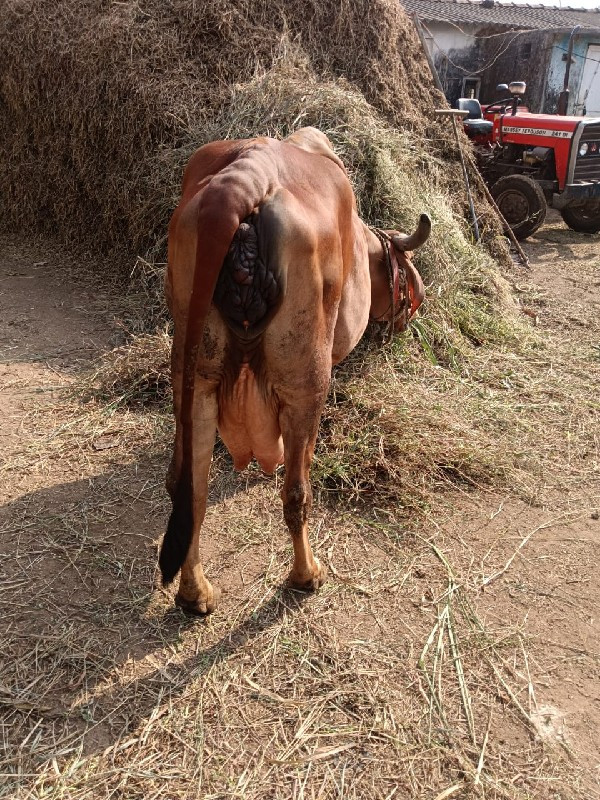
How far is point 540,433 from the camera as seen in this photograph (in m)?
4.67

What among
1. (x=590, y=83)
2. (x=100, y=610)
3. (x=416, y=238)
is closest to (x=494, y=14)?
(x=590, y=83)

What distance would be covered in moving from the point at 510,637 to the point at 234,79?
18.1 feet

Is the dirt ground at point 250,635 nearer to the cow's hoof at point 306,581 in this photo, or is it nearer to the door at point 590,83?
the cow's hoof at point 306,581

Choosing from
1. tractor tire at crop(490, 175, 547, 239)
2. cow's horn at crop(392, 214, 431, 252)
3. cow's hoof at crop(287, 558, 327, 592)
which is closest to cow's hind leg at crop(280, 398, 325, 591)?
cow's hoof at crop(287, 558, 327, 592)

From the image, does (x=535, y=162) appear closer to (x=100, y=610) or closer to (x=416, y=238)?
(x=416, y=238)

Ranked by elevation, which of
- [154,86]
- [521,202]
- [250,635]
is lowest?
[521,202]

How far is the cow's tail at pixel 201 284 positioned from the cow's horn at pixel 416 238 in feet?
5.05

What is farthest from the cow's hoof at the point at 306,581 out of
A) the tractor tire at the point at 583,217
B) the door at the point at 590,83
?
the door at the point at 590,83

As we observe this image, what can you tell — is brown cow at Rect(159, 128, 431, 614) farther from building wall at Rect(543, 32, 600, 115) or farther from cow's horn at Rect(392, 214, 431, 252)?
building wall at Rect(543, 32, 600, 115)

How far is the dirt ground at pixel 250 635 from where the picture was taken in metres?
2.32

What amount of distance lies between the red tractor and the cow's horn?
21.2ft

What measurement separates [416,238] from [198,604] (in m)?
2.37

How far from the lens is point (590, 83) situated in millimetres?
19234

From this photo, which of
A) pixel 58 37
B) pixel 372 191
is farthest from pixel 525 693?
pixel 58 37
